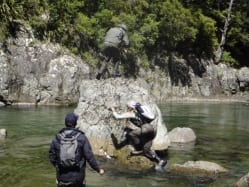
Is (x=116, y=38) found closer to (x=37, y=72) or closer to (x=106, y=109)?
(x=106, y=109)

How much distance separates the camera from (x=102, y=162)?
13.5 metres

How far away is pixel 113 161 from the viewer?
13672mm

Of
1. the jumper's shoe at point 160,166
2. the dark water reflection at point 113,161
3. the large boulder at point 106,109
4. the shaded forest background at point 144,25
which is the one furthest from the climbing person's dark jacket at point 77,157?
the shaded forest background at point 144,25

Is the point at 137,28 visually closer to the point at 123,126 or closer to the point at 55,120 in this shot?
the point at 55,120

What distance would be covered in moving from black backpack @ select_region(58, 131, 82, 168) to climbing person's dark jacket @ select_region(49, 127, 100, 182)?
4 centimetres

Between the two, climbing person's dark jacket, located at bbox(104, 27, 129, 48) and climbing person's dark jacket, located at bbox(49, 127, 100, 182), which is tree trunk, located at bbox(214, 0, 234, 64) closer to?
climbing person's dark jacket, located at bbox(104, 27, 129, 48)

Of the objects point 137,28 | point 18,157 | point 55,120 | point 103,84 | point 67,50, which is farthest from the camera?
point 137,28

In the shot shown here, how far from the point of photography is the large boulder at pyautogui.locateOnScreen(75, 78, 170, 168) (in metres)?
14.6

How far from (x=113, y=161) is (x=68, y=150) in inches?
235

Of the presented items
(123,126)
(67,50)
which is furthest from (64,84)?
(123,126)

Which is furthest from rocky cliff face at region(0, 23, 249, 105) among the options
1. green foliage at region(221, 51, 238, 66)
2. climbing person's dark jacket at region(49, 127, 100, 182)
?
climbing person's dark jacket at region(49, 127, 100, 182)

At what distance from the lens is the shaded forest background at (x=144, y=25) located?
3281 cm

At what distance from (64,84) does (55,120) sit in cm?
780

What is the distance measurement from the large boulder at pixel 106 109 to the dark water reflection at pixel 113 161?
727 millimetres
